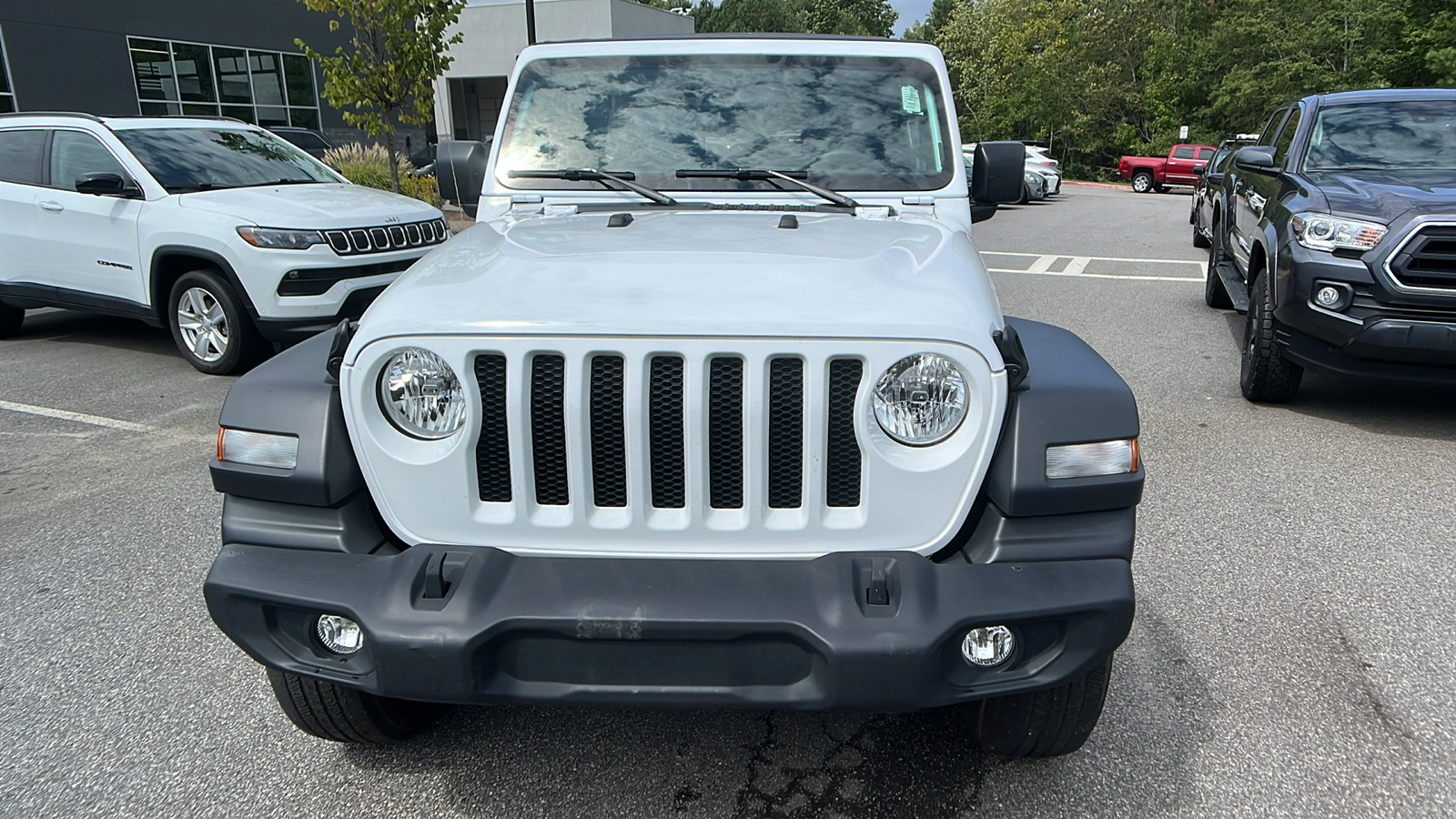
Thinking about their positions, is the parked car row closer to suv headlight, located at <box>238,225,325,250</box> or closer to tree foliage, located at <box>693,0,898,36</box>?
suv headlight, located at <box>238,225,325,250</box>

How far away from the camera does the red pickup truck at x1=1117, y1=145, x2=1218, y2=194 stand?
30.4m

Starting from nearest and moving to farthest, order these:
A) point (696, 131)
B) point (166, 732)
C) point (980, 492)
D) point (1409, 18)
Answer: point (980, 492)
point (166, 732)
point (696, 131)
point (1409, 18)

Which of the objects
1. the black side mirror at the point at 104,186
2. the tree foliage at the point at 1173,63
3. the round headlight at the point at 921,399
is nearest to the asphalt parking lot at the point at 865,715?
the round headlight at the point at 921,399

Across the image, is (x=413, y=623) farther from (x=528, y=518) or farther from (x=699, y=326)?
(x=699, y=326)

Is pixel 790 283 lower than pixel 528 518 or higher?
higher

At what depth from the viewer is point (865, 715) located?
273 centimetres

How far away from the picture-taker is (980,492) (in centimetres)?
208

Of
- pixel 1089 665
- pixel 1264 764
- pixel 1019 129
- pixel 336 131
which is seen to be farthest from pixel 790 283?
pixel 1019 129

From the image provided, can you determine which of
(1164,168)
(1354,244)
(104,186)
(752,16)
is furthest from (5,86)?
(752,16)

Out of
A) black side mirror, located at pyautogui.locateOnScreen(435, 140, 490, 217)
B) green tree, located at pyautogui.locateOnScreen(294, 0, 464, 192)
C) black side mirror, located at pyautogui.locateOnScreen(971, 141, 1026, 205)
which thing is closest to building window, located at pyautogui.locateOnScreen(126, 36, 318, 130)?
green tree, located at pyautogui.locateOnScreen(294, 0, 464, 192)

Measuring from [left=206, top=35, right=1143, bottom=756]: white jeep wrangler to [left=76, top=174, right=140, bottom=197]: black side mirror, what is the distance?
18.6 feet

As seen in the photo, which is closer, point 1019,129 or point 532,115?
point 532,115

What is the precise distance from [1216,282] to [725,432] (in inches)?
332

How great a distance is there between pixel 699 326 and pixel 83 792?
200cm
